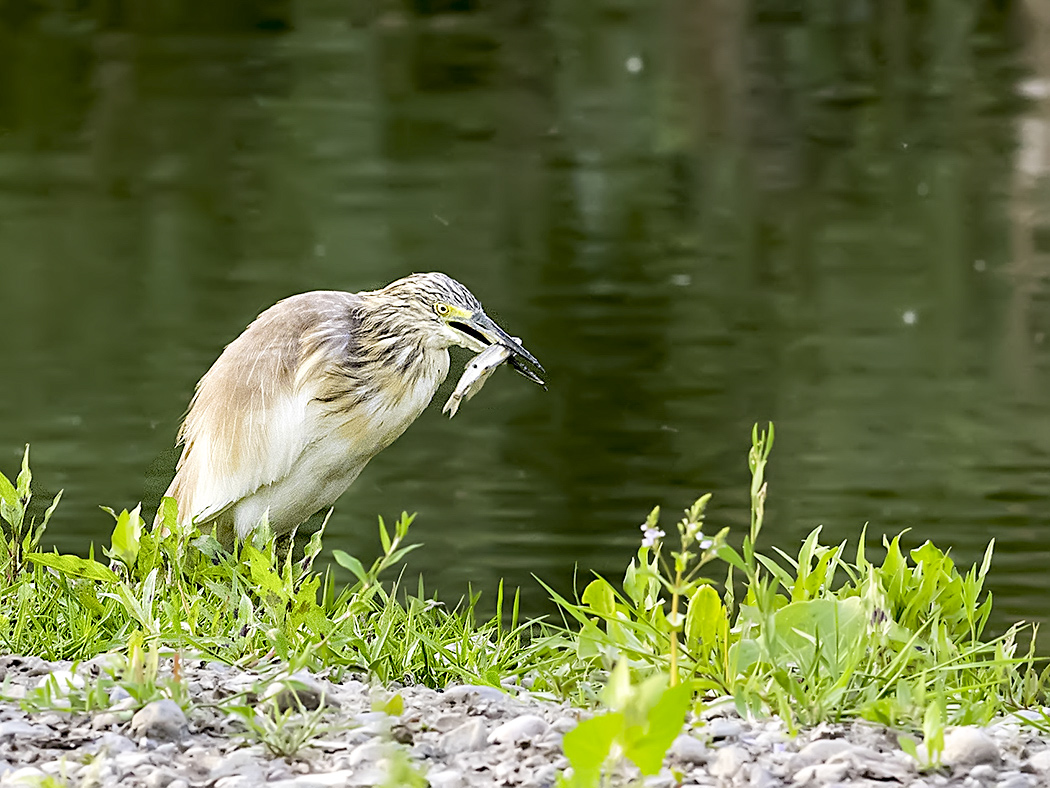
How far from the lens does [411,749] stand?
93.1 inches

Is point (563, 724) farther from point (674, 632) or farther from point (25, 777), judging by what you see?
point (25, 777)

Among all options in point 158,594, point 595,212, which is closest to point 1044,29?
point 595,212

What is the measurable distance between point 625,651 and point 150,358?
5868mm

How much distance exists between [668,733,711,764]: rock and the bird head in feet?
5.55

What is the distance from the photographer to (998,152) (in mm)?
13758

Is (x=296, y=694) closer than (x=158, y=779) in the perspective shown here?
No

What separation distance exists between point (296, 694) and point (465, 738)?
0.83 ft

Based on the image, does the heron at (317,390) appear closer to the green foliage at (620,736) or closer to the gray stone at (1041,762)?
the gray stone at (1041,762)

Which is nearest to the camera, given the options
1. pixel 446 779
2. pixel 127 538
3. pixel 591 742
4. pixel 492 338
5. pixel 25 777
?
pixel 591 742

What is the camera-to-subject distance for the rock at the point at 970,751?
233cm

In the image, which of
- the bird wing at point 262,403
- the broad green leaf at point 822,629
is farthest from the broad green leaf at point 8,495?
the broad green leaf at point 822,629

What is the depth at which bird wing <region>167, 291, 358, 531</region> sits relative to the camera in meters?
3.95

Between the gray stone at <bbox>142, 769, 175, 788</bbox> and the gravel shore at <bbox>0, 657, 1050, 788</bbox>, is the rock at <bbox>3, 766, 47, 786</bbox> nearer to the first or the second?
the gravel shore at <bbox>0, 657, 1050, 788</bbox>

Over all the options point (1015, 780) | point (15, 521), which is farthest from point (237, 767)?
point (15, 521)
